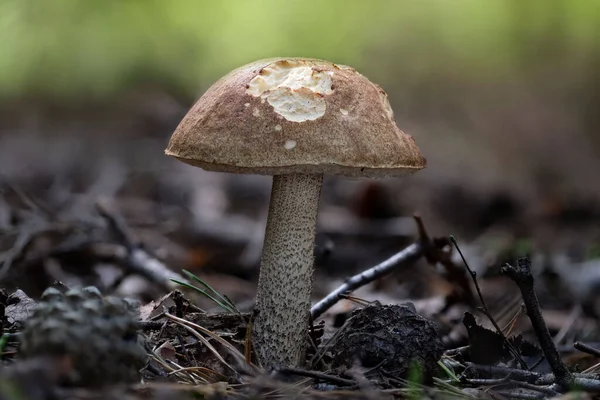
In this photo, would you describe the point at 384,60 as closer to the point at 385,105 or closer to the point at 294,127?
the point at 385,105

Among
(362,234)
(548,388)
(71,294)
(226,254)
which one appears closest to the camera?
(71,294)

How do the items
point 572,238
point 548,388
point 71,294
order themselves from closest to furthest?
1. point 71,294
2. point 548,388
3. point 572,238

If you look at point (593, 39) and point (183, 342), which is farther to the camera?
point (593, 39)

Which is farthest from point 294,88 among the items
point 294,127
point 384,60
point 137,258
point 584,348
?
point 384,60

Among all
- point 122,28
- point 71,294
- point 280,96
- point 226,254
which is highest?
point 122,28

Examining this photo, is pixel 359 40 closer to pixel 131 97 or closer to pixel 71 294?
pixel 131 97

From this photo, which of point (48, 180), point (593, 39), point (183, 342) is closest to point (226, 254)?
point (183, 342)

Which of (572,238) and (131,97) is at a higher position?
(131,97)

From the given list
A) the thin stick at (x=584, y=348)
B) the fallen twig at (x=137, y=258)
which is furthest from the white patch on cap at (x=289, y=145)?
the fallen twig at (x=137, y=258)
